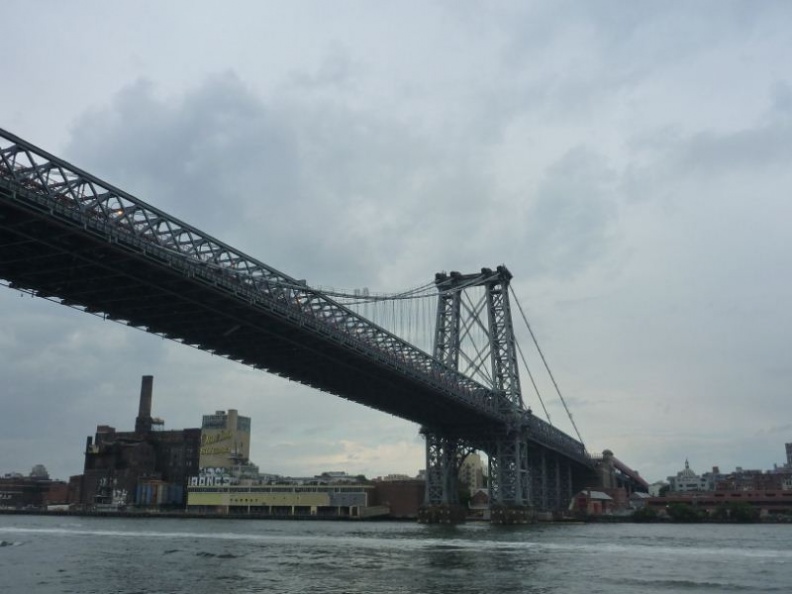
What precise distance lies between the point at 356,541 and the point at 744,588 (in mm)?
37605

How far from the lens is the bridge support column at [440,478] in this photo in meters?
99.2

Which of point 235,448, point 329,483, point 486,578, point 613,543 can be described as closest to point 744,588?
point 486,578

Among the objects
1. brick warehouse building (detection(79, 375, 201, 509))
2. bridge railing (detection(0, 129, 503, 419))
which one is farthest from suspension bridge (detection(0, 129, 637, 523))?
brick warehouse building (detection(79, 375, 201, 509))

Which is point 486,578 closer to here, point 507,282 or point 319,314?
point 319,314

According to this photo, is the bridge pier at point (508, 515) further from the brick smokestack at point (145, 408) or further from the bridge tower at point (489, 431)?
the brick smokestack at point (145, 408)

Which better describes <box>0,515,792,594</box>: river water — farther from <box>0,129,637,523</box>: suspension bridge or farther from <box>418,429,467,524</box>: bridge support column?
<box>418,429,467,524</box>: bridge support column

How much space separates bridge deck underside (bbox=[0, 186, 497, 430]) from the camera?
39.8 meters

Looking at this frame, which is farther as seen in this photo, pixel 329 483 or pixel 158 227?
pixel 329 483

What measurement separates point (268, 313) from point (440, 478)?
5404 centimetres

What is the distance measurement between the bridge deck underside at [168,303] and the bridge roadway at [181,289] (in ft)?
0.26

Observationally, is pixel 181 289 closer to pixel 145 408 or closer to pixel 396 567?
pixel 396 567

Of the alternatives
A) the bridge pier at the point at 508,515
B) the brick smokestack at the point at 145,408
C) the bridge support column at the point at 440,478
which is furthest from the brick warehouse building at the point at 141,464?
the bridge pier at the point at 508,515

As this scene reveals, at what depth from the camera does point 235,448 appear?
185 m

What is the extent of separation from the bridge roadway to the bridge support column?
1928 centimetres
